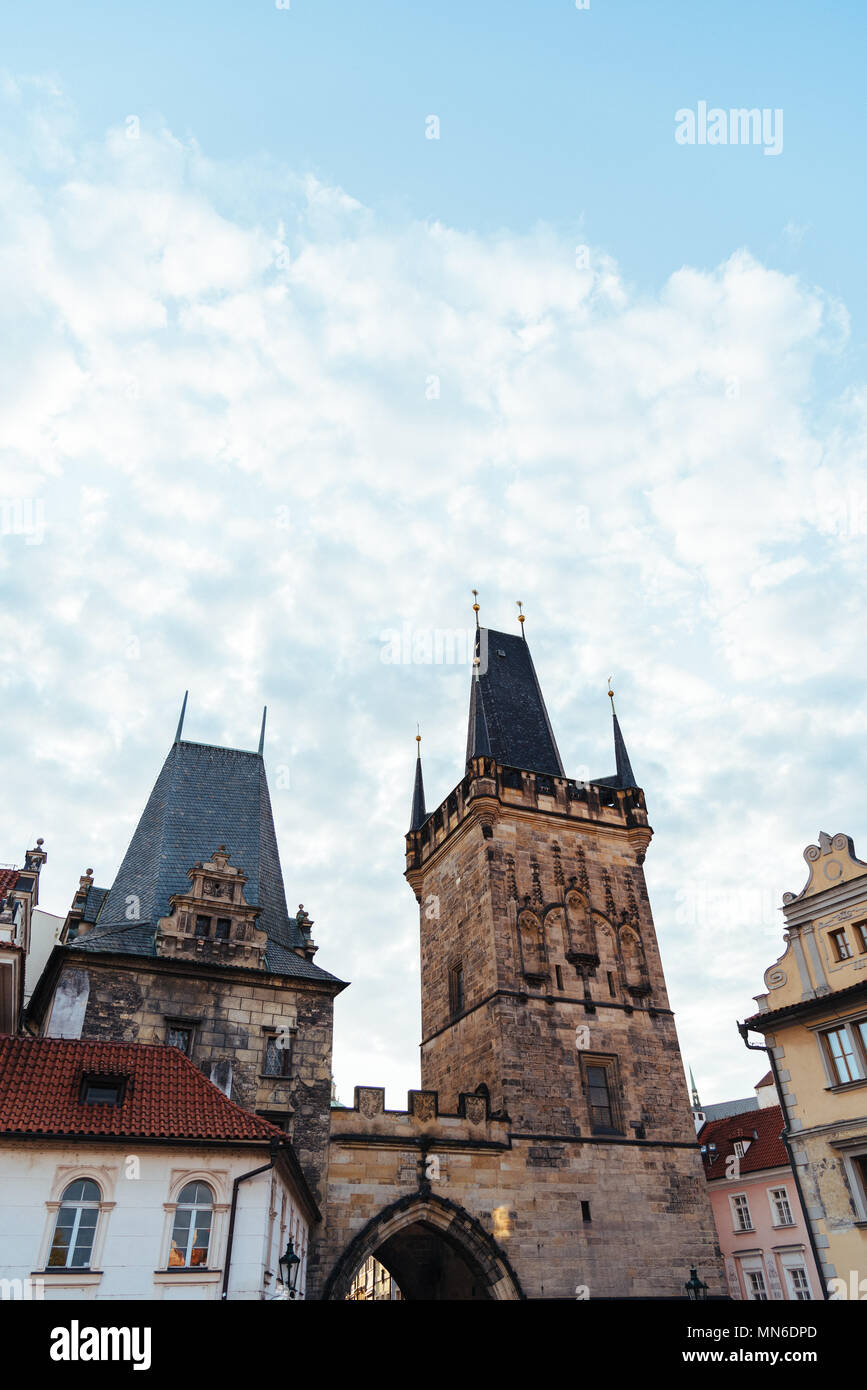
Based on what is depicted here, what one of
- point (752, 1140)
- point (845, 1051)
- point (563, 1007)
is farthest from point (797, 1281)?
point (845, 1051)

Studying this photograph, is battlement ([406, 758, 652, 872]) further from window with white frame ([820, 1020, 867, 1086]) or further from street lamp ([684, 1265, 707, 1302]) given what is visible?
→ street lamp ([684, 1265, 707, 1302])

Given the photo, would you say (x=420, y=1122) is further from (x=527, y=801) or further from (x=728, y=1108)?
(x=728, y=1108)

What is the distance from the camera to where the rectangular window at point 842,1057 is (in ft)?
56.8

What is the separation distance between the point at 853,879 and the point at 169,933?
1506cm

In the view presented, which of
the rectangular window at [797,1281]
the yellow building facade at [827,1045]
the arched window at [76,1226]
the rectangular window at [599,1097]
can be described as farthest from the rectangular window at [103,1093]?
the rectangular window at [797,1281]

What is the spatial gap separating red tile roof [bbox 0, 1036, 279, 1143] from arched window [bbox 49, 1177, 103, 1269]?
78cm

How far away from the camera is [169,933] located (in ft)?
65.6

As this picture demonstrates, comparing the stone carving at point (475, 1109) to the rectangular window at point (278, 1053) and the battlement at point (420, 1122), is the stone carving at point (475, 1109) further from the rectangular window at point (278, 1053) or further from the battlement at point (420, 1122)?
the rectangular window at point (278, 1053)

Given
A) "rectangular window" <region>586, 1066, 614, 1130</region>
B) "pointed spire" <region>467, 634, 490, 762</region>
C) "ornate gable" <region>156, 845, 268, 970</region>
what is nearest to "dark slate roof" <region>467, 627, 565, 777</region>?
"pointed spire" <region>467, 634, 490, 762</region>

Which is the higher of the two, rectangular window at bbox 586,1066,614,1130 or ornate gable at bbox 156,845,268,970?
ornate gable at bbox 156,845,268,970

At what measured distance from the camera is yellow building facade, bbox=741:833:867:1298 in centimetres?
1661
